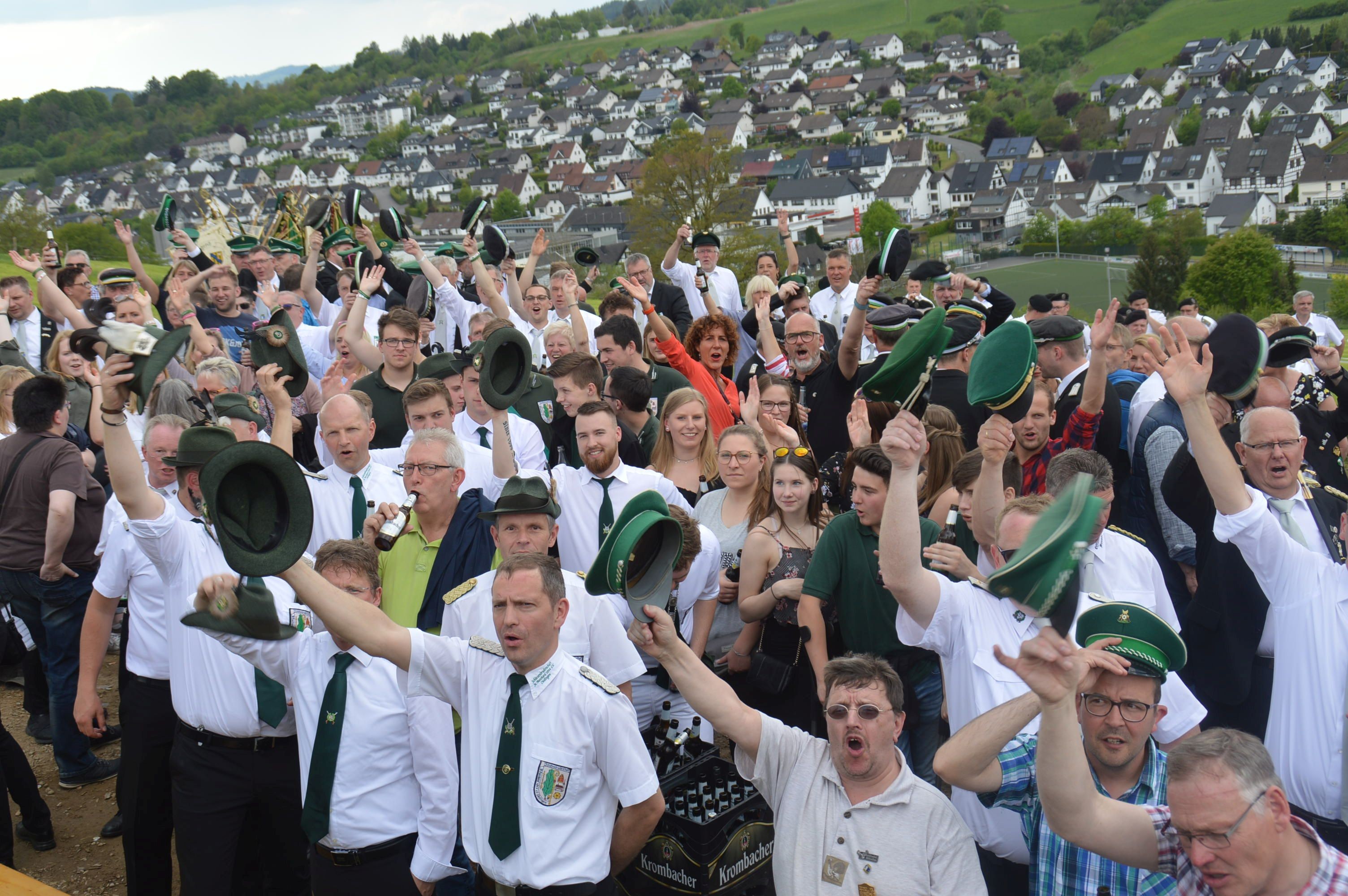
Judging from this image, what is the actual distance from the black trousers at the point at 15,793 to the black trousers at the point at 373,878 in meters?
2.42

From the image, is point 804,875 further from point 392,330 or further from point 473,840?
point 392,330

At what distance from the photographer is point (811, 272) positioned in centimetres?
8000

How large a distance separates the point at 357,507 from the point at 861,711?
10.1ft

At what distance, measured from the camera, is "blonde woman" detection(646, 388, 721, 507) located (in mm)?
6219

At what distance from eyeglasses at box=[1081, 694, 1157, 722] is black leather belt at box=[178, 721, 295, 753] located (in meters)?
3.30

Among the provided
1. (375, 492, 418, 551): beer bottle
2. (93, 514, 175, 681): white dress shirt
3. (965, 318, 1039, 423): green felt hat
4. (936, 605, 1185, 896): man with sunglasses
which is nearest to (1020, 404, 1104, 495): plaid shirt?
(965, 318, 1039, 423): green felt hat

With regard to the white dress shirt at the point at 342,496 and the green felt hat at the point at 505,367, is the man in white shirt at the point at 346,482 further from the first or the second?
the green felt hat at the point at 505,367

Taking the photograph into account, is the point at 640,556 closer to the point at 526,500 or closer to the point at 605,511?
the point at 526,500

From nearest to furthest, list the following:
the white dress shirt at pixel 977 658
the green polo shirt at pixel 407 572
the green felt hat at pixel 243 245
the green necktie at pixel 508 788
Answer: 1. the green necktie at pixel 508 788
2. the white dress shirt at pixel 977 658
3. the green polo shirt at pixel 407 572
4. the green felt hat at pixel 243 245

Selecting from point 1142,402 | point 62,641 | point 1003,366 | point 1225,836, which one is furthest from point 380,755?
point 1142,402

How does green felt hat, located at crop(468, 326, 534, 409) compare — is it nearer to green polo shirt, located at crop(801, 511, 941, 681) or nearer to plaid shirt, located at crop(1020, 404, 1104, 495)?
green polo shirt, located at crop(801, 511, 941, 681)

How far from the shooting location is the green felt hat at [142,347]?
10.9 ft

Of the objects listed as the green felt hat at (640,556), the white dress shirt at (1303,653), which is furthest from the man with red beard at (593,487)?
the white dress shirt at (1303,653)

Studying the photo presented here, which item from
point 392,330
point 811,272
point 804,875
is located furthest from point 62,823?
point 811,272
